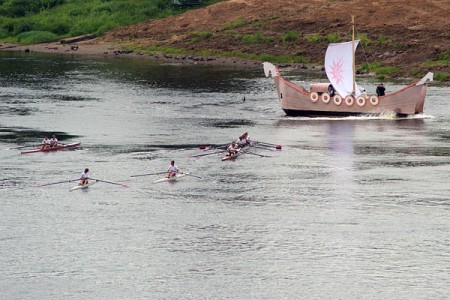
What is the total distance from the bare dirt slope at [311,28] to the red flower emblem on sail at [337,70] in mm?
26753

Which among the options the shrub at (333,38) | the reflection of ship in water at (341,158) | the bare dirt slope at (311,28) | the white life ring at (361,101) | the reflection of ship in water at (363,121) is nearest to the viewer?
the reflection of ship in water at (341,158)

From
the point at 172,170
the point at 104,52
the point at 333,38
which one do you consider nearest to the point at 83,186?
the point at 172,170

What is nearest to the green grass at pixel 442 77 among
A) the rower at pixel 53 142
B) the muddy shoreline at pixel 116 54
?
the muddy shoreline at pixel 116 54

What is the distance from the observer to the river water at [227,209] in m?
50.7

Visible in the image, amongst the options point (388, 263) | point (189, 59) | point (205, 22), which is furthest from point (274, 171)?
point (205, 22)

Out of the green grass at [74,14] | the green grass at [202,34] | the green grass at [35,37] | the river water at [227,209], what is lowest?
the river water at [227,209]

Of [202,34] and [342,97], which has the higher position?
[202,34]

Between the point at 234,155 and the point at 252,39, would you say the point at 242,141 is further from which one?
the point at 252,39

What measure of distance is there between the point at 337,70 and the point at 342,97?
2.37m

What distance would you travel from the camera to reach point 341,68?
9175 cm

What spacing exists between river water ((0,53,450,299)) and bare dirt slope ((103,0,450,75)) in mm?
28254

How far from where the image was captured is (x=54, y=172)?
6938 cm

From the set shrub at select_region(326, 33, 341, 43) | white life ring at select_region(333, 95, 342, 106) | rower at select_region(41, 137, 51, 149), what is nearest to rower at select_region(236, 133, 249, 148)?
rower at select_region(41, 137, 51, 149)

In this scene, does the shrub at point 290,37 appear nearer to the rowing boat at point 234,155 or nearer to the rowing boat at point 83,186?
the rowing boat at point 234,155
